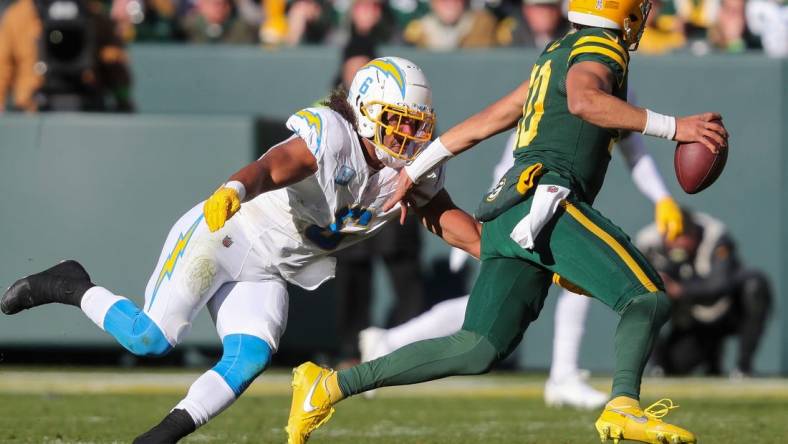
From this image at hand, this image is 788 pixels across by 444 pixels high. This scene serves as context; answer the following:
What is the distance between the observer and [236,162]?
8719 millimetres

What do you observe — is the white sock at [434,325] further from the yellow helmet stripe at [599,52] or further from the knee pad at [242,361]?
the yellow helmet stripe at [599,52]

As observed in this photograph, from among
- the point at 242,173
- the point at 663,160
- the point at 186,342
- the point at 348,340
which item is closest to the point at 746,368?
the point at 663,160

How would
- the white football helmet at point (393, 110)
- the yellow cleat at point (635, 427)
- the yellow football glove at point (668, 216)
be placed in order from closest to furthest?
the yellow cleat at point (635, 427) → the white football helmet at point (393, 110) → the yellow football glove at point (668, 216)

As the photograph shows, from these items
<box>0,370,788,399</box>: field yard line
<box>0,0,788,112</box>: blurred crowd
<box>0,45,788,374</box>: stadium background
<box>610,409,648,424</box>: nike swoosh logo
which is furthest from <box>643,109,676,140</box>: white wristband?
<box>0,45,788,374</box>: stadium background

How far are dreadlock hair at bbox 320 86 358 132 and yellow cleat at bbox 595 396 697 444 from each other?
50.6 inches

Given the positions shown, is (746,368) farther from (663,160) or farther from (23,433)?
(23,433)

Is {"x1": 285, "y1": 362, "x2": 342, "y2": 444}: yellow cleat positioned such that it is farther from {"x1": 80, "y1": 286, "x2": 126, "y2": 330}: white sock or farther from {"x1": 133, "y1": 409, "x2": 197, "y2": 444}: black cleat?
{"x1": 80, "y1": 286, "x2": 126, "y2": 330}: white sock

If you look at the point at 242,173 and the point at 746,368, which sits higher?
the point at 242,173

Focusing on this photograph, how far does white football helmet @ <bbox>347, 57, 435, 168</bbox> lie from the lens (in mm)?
4738

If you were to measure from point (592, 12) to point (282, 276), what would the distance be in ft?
4.39

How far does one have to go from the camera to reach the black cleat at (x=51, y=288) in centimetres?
497

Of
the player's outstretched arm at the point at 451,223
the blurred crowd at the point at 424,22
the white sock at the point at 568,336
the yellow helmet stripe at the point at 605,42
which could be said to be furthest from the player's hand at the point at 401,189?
the blurred crowd at the point at 424,22

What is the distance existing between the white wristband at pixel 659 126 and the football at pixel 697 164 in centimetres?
13

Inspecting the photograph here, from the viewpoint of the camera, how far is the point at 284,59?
9414 mm
